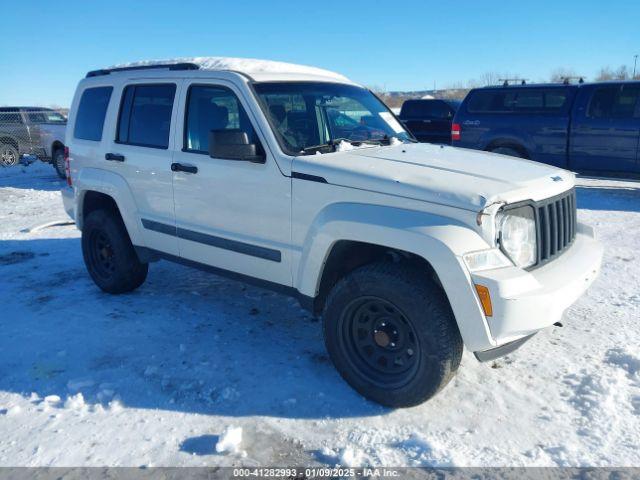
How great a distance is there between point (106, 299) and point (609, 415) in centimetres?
420

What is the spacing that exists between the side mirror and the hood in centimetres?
36

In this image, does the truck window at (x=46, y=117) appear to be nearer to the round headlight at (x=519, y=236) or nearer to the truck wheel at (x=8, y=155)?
the truck wheel at (x=8, y=155)

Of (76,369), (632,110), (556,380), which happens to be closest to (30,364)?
(76,369)

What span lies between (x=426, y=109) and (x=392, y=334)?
11859 mm

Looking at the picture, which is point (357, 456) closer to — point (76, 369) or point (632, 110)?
point (76, 369)

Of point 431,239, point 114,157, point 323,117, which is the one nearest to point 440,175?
point 431,239

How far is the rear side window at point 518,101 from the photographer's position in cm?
936

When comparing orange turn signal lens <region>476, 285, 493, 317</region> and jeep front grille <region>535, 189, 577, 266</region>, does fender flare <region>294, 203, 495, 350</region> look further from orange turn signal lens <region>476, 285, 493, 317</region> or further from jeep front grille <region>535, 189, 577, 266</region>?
jeep front grille <region>535, 189, 577, 266</region>

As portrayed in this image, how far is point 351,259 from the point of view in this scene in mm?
3551

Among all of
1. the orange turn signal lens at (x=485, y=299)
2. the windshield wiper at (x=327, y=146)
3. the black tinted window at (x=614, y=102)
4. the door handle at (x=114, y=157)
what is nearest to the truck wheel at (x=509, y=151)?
the black tinted window at (x=614, y=102)

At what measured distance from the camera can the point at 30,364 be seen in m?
3.80

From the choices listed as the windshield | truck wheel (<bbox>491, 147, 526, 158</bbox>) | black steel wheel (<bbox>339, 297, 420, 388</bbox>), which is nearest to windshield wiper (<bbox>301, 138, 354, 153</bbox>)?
the windshield

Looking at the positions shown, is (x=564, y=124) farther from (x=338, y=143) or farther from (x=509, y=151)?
(x=338, y=143)

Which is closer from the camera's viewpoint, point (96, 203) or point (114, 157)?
point (114, 157)
